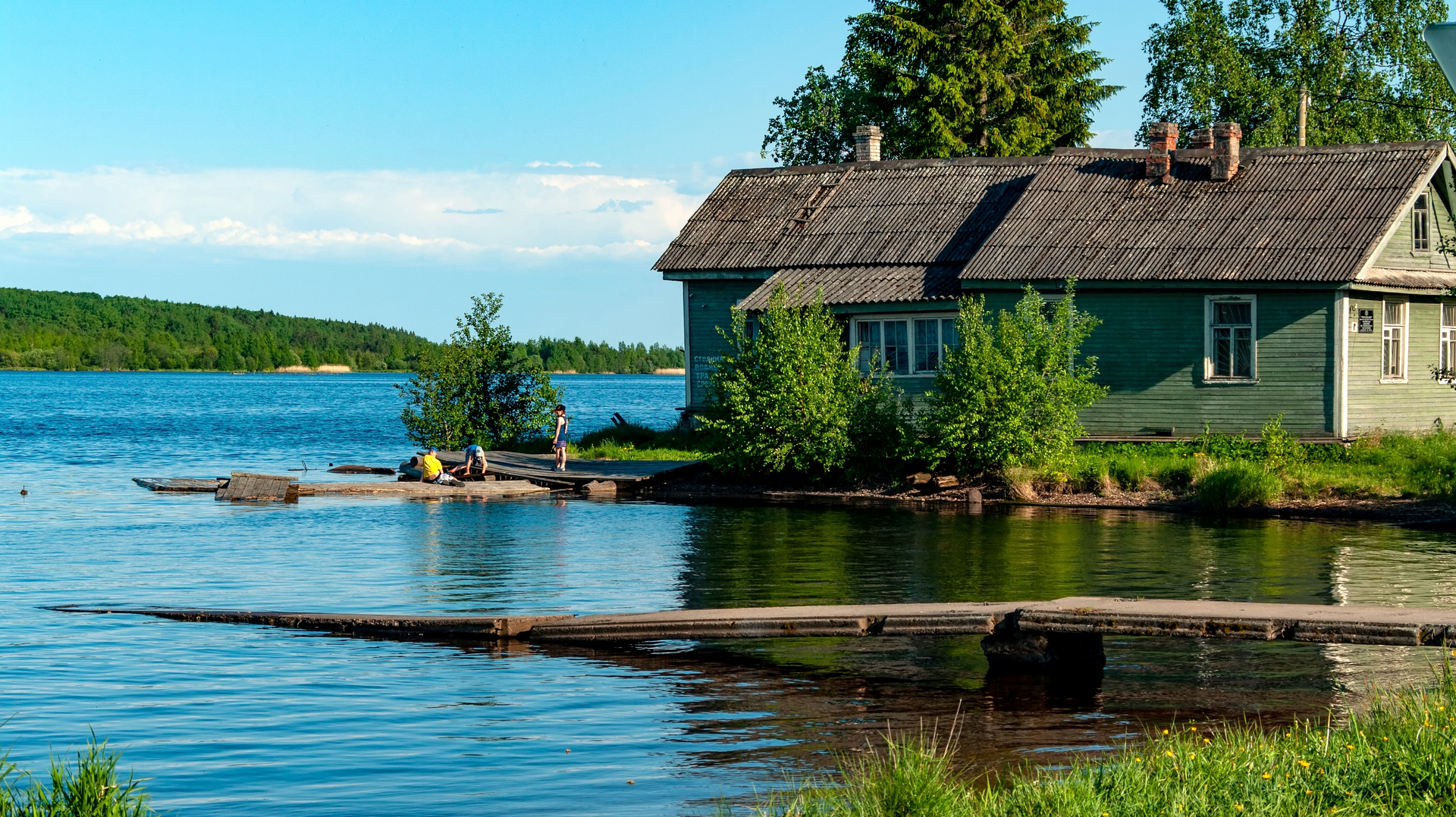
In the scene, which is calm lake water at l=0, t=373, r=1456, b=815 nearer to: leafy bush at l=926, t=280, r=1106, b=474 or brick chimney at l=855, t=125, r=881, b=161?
leafy bush at l=926, t=280, r=1106, b=474

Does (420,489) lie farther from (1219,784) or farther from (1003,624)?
(1219,784)

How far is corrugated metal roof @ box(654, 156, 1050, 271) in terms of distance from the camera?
37344mm

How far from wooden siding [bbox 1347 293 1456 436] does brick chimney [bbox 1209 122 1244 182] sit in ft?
15.3

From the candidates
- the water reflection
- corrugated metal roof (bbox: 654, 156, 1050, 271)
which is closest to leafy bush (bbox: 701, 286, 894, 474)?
the water reflection

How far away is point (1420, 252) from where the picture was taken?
3275 cm

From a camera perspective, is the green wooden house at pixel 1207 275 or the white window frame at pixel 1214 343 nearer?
the green wooden house at pixel 1207 275

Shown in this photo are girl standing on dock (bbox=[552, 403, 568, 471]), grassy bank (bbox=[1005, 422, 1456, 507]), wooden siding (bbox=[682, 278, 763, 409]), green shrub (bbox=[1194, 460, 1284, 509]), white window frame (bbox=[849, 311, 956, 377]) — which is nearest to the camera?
grassy bank (bbox=[1005, 422, 1456, 507])

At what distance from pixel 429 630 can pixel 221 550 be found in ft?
31.1

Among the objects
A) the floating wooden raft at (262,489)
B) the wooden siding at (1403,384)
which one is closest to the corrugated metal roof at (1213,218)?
the wooden siding at (1403,384)

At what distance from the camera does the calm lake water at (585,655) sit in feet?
35.7

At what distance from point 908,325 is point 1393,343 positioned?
10570 millimetres

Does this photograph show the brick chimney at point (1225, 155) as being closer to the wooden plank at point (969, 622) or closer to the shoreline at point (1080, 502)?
the shoreline at point (1080, 502)

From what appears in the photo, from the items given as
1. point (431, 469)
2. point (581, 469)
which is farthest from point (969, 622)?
point (581, 469)

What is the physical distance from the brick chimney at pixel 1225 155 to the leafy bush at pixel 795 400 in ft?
30.5
